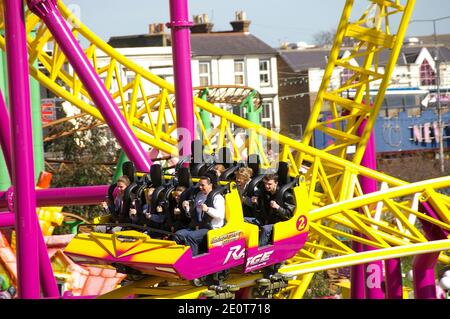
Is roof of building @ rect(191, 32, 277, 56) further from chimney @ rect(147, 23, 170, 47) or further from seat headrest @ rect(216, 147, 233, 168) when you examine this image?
seat headrest @ rect(216, 147, 233, 168)

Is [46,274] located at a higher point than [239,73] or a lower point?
higher

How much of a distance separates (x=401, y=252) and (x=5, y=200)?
3714 mm

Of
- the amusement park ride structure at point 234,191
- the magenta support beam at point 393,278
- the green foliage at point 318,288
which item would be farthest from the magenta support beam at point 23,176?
the green foliage at point 318,288

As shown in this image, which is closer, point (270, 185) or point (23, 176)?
point (23, 176)

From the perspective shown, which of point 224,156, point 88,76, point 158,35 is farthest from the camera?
point 158,35

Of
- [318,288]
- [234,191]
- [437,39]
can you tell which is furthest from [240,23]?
[234,191]

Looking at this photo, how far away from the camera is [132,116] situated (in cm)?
1283

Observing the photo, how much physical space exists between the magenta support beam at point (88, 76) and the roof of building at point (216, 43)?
24.9 metres

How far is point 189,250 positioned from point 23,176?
143 centimetres

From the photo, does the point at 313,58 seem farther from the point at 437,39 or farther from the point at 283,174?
the point at 283,174

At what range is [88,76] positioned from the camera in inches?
388

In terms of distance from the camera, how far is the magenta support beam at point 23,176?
27.2 ft

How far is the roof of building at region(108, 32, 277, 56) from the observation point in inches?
1396
